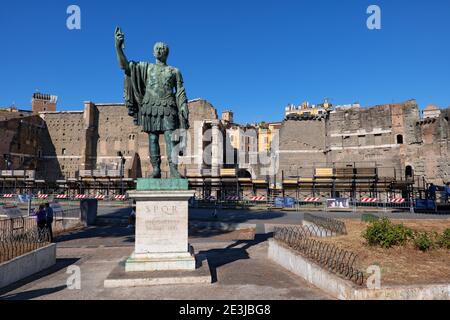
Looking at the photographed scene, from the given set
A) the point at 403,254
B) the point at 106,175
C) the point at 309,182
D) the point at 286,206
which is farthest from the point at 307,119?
the point at 403,254

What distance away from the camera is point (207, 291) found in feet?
19.5

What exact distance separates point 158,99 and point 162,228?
2.88 meters

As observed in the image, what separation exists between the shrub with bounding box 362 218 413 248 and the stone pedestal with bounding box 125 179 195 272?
4319 mm

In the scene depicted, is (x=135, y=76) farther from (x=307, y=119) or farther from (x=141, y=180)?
(x=307, y=119)

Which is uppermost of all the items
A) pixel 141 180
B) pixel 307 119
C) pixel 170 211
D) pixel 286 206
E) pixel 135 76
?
pixel 307 119

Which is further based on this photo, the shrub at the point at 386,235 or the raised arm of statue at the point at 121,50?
the shrub at the point at 386,235

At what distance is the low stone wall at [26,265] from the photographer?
267 inches

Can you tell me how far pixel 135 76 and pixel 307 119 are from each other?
40.8m

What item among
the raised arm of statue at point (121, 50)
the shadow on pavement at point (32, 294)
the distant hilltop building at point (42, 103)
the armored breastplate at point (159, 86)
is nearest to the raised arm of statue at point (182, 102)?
the armored breastplate at point (159, 86)

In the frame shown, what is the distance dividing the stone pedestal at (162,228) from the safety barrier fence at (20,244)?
300cm

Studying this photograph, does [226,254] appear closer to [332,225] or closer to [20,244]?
[332,225]

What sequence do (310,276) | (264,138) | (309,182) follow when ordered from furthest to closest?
(264,138)
(309,182)
(310,276)

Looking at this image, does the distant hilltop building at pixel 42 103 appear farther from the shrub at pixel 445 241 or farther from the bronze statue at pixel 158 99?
A: the shrub at pixel 445 241

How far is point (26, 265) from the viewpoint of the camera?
7.60 m
